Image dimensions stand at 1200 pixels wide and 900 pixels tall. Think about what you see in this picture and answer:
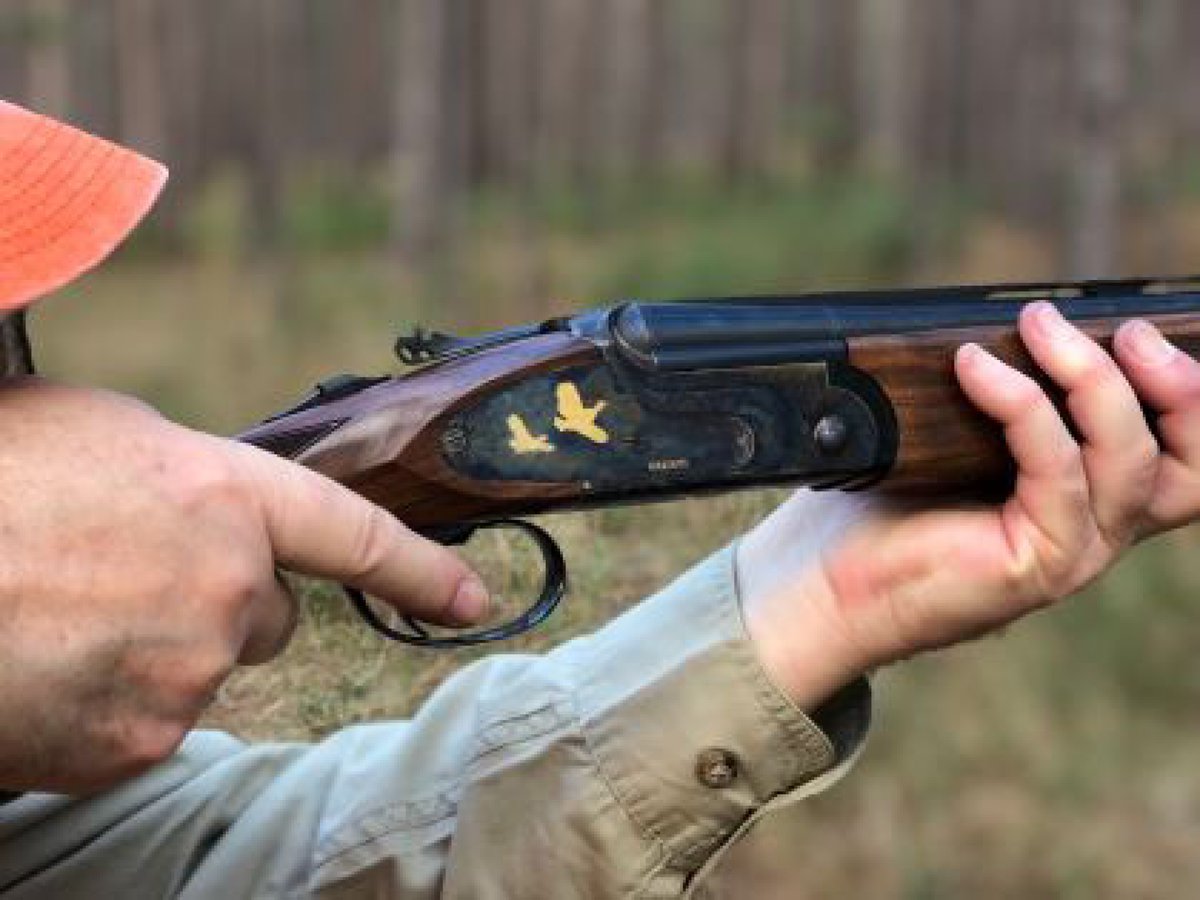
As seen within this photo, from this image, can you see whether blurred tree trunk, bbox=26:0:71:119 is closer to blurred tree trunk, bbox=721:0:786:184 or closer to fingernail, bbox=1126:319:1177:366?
blurred tree trunk, bbox=721:0:786:184

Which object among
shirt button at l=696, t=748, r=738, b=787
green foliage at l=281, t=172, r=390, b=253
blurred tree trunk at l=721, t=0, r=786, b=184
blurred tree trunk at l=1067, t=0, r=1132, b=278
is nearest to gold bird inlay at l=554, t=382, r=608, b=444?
shirt button at l=696, t=748, r=738, b=787

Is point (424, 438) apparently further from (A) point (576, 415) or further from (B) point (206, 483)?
(B) point (206, 483)

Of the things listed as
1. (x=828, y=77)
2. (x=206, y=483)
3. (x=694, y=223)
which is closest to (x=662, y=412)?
(x=206, y=483)

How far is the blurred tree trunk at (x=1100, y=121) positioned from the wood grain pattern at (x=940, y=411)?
8735mm

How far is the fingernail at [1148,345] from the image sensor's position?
1.86 meters

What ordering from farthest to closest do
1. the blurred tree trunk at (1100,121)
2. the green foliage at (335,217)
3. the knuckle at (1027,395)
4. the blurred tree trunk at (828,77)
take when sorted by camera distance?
the blurred tree trunk at (828,77)
the green foliage at (335,217)
the blurred tree trunk at (1100,121)
the knuckle at (1027,395)

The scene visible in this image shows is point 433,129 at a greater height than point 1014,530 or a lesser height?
lesser

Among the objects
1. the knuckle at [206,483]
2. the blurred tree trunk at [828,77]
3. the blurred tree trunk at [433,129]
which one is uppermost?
the knuckle at [206,483]

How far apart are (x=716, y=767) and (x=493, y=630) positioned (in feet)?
0.80

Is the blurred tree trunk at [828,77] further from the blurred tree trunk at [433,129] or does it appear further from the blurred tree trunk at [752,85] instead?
the blurred tree trunk at [433,129]

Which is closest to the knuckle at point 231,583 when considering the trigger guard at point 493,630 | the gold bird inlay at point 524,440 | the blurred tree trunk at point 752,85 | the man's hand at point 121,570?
the man's hand at point 121,570

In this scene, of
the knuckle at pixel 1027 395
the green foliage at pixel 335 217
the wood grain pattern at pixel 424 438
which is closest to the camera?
the wood grain pattern at pixel 424 438

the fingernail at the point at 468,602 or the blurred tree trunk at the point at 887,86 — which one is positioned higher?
the fingernail at the point at 468,602

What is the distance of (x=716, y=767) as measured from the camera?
1.87 m
